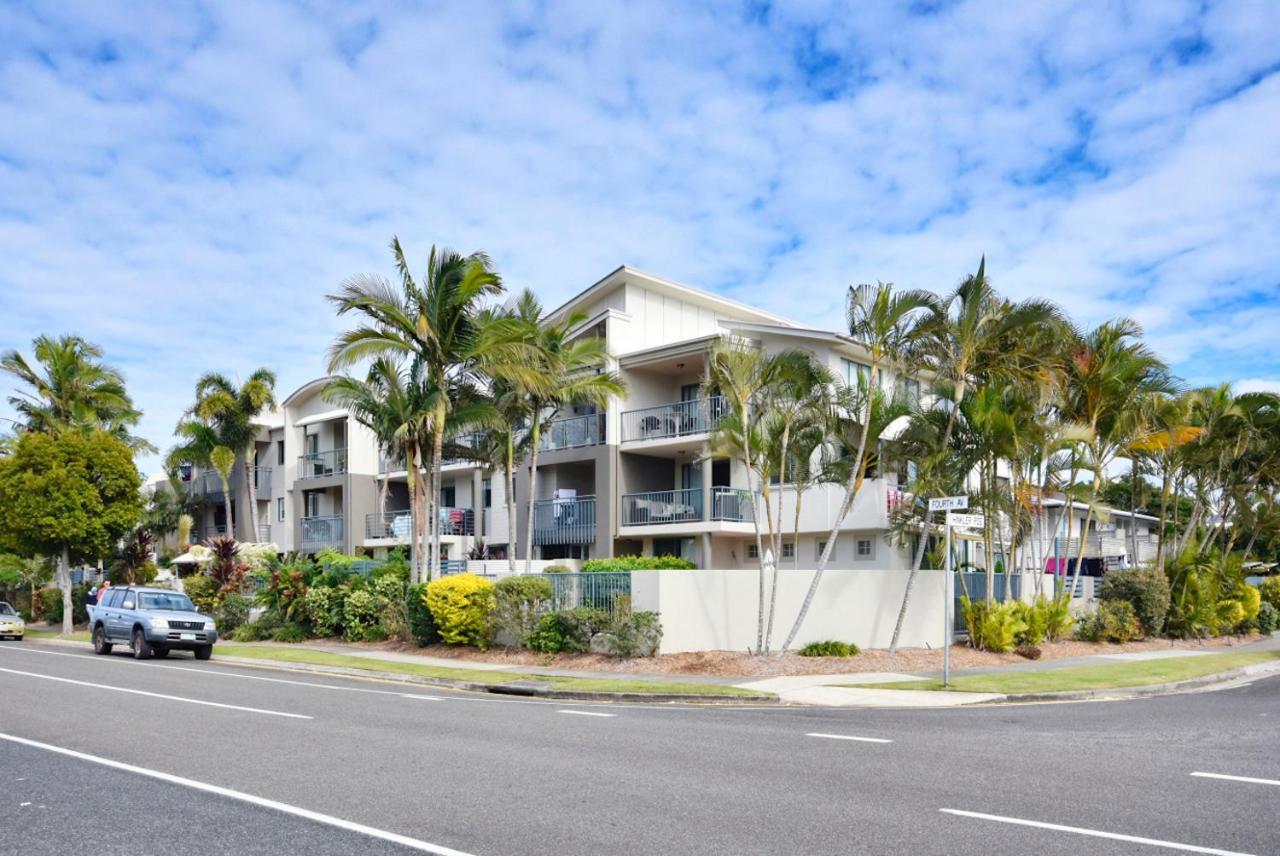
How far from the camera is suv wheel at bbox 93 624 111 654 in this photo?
2630 centimetres

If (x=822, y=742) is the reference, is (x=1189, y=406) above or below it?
above

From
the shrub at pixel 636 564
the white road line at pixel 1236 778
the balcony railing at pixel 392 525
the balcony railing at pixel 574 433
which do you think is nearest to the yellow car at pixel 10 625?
the balcony railing at pixel 392 525

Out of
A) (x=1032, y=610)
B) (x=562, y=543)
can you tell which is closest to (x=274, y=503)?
(x=562, y=543)

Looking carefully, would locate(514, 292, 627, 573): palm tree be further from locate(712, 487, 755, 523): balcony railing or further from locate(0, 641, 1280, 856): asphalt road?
locate(0, 641, 1280, 856): asphalt road

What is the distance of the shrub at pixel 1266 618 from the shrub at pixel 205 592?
33.2 meters

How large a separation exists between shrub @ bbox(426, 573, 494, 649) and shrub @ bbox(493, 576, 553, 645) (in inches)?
15.0

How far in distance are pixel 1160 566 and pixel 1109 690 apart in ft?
44.3

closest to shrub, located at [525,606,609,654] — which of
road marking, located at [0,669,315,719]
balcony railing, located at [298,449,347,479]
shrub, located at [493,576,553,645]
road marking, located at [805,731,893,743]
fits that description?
shrub, located at [493,576,553,645]

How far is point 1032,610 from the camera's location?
2397 centimetres

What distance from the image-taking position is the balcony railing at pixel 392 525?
4084 centimetres

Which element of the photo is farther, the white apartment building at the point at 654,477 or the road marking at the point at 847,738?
the white apartment building at the point at 654,477

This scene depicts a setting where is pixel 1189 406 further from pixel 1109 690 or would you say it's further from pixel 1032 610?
pixel 1109 690

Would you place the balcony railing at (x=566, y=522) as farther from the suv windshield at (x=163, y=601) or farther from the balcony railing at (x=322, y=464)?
the balcony railing at (x=322, y=464)

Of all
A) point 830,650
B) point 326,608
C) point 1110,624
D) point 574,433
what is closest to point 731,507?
point 574,433
